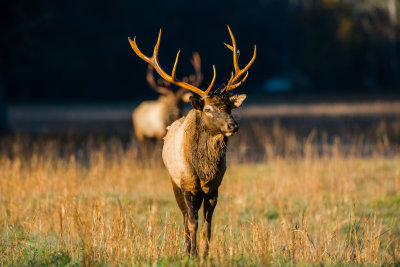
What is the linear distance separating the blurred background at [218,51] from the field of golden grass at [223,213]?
23.4m

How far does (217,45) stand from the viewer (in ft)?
167

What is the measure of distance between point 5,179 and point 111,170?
2.09 meters

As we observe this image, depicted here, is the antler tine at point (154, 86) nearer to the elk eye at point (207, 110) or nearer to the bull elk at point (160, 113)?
the bull elk at point (160, 113)

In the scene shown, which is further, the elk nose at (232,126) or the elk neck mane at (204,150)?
the elk neck mane at (204,150)

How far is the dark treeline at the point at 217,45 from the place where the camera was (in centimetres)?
4244

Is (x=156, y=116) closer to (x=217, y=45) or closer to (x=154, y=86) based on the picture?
(x=154, y=86)

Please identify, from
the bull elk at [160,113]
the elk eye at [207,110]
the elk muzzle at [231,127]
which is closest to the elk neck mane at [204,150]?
the elk eye at [207,110]

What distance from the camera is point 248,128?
21.7 metres

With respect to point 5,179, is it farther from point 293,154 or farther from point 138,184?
point 293,154

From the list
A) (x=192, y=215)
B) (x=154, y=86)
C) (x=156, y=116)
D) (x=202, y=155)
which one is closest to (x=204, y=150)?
(x=202, y=155)

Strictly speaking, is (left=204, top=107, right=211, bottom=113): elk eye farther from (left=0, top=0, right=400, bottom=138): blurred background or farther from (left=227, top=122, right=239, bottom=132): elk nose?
(left=0, top=0, right=400, bottom=138): blurred background

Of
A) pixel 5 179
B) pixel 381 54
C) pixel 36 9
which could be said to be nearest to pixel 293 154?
pixel 5 179

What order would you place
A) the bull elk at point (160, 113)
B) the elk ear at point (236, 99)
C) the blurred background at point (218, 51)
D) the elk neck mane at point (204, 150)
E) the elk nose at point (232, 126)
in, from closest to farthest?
the elk nose at point (232, 126)
the elk neck mane at point (204, 150)
the elk ear at point (236, 99)
the bull elk at point (160, 113)
the blurred background at point (218, 51)

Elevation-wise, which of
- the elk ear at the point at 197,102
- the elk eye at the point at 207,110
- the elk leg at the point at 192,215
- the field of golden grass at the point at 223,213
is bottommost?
the field of golden grass at the point at 223,213
